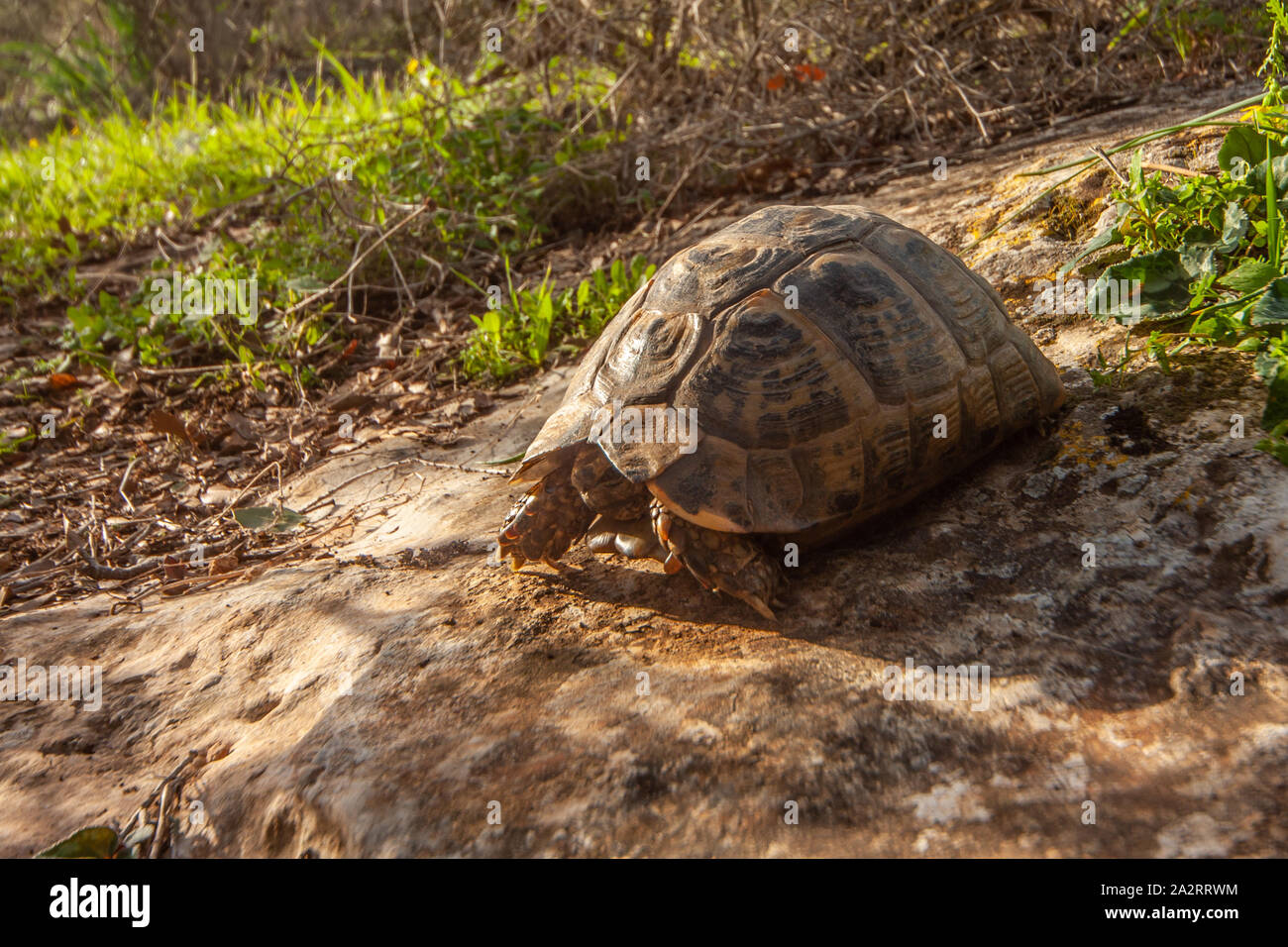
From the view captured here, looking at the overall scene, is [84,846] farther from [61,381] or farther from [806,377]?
[61,381]

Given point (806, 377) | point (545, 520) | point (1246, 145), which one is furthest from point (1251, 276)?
point (545, 520)

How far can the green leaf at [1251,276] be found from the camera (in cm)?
297

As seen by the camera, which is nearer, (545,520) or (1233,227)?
(545,520)

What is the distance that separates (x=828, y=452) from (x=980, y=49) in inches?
202

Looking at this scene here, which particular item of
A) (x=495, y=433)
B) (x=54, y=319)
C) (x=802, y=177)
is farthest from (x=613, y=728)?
(x=54, y=319)

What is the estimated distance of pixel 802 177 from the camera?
6.67 metres

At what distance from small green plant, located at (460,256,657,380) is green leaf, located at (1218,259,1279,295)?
314cm

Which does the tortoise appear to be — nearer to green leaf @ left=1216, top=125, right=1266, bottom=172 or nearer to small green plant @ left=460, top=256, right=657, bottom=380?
green leaf @ left=1216, top=125, right=1266, bottom=172

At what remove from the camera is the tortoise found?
2848 millimetres

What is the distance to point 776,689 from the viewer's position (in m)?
2.44

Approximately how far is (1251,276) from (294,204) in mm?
6225

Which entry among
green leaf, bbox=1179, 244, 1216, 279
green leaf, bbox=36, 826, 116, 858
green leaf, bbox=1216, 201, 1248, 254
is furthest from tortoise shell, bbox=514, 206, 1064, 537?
green leaf, bbox=36, 826, 116, 858
